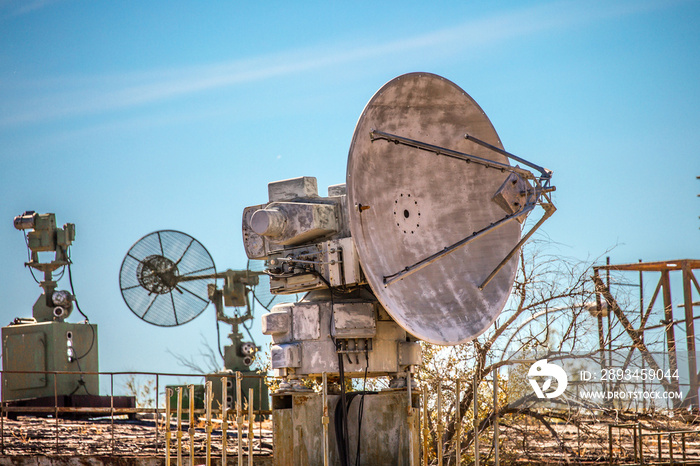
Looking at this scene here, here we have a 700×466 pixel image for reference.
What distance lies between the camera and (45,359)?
23.2 m

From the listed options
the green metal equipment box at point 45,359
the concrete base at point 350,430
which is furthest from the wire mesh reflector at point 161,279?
the concrete base at point 350,430

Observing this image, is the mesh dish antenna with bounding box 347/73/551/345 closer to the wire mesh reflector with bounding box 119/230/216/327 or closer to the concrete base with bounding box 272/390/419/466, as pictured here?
the concrete base with bounding box 272/390/419/466

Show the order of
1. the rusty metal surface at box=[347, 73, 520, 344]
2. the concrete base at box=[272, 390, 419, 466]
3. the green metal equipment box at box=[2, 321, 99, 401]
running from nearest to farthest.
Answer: the rusty metal surface at box=[347, 73, 520, 344] → the concrete base at box=[272, 390, 419, 466] → the green metal equipment box at box=[2, 321, 99, 401]

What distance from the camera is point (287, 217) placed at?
41.9ft

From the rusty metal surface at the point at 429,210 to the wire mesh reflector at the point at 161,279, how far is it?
1199 cm

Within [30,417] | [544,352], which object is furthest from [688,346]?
[30,417]

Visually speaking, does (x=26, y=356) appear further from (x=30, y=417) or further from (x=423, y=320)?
(x=423, y=320)

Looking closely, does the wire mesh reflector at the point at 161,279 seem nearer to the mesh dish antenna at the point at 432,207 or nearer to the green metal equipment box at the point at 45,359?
the green metal equipment box at the point at 45,359

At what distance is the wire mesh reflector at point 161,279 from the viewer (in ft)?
77.2

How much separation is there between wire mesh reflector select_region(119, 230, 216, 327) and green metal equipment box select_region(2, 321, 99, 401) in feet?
6.35

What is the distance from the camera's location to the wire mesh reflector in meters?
23.5

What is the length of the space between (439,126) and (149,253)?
1252cm

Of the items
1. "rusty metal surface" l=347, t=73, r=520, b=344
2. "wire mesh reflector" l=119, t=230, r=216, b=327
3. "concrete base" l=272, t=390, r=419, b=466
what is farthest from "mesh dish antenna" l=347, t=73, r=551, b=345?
"wire mesh reflector" l=119, t=230, r=216, b=327

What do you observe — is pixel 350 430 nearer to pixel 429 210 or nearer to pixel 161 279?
pixel 429 210
